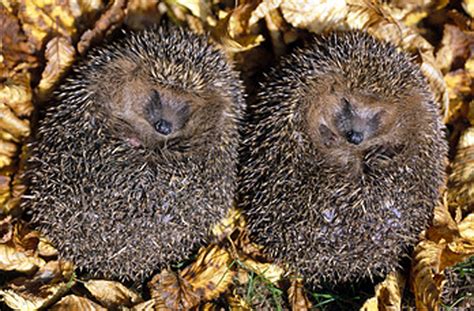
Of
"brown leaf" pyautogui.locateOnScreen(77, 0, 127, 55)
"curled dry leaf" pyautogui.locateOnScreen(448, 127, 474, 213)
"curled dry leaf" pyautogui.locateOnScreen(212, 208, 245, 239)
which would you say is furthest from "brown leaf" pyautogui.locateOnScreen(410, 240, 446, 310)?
"brown leaf" pyautogui.locateOnScreen(77, 0, 127, 55)

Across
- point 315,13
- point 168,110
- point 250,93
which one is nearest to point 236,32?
point 250,93

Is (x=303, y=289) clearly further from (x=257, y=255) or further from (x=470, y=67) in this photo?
(x=470, y=67)

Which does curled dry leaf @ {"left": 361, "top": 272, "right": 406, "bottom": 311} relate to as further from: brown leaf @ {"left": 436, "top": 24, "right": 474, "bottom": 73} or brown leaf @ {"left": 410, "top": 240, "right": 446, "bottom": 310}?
brown leaf @ {"left": 436, "top": 24, "right": 474, "bottom": 73}

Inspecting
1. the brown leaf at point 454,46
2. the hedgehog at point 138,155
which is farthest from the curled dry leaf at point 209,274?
the brown leaf at point 454,46

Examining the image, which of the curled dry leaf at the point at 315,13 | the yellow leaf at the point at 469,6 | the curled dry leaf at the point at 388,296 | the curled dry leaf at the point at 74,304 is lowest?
the curled dry leaf at the point at 388,296

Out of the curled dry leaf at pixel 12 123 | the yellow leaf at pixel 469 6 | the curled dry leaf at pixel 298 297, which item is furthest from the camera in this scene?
the yellow leaf at pixel 469 6

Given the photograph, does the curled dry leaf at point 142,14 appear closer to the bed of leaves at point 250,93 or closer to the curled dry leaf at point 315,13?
the bed of leaves at point 250,93

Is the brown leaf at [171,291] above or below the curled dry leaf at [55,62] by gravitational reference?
below

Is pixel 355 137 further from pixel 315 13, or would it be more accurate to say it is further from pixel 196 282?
pixel 196 282
